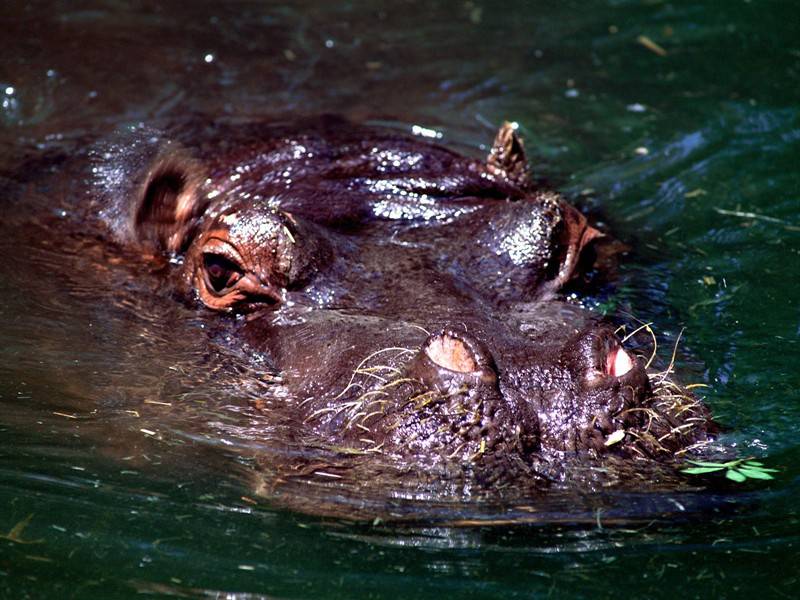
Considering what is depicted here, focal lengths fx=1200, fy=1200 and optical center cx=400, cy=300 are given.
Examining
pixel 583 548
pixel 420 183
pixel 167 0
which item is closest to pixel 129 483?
pixel 583 548

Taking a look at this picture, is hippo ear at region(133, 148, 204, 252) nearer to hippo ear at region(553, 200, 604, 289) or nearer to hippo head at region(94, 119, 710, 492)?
hippo head at region(94, 119, 710, 492)

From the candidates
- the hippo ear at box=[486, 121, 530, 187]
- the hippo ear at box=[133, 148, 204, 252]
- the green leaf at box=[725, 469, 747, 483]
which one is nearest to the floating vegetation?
the green leaf at box=[725, 469, 747, 483]

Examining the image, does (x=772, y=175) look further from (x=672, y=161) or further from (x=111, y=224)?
(x=111, y=224)

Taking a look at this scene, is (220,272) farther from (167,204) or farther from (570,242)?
(570,242)

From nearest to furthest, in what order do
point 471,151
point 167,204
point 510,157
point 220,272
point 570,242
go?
point 220,272, point 570,242, point 167,204, point 510,157, point 471,151

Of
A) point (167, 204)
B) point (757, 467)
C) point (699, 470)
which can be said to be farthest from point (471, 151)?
point (699, 470)

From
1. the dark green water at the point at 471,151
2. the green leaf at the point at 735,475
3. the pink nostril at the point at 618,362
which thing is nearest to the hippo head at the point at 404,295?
the pink nostril at the point at 618,362
